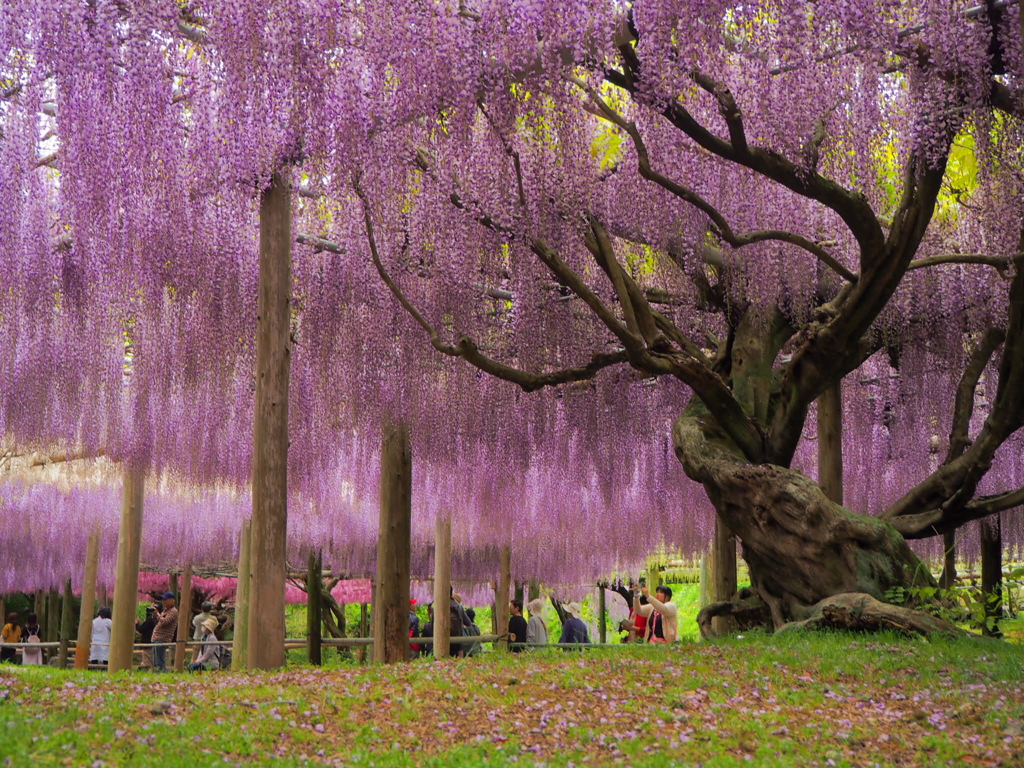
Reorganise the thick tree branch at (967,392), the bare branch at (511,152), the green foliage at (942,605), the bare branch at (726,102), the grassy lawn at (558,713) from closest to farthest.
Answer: the grassy lawn at (558,713), the bare branch at (726,102), the bare branch at (511,152), the green foliage at (942,605), the thick tree branch at (967,392)

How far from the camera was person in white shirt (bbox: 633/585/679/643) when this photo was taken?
35.0 ft

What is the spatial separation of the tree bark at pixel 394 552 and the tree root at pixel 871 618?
3712mm

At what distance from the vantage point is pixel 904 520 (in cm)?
830

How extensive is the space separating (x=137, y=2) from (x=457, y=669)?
14.5 ft

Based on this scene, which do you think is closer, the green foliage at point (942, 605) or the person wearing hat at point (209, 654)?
the green foliage at point (942, 605)

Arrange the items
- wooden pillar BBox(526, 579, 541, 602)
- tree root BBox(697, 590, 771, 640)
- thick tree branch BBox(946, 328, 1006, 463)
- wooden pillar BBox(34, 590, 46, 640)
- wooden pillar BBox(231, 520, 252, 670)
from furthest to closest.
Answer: wooden pillar BBox(34, 590, 46, 640) → wooden pillar BBox(526, 579, 541, 602) → wooden pillar BBox(231, 520, 252, 670) → thick tree branch BBox(946, 328, 1006, 463) → tree root BBox(697, 590, 771, 640)

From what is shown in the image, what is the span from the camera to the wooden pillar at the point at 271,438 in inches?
260

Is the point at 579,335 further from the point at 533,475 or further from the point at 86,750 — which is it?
the point at 86,750

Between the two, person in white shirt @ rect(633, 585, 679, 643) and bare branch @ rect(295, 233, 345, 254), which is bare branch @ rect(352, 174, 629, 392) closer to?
bare branch @ rect(295, 233, 345, 254)

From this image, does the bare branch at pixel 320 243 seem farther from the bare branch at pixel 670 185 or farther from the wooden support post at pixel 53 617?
the wooden support post at pixel 53 617

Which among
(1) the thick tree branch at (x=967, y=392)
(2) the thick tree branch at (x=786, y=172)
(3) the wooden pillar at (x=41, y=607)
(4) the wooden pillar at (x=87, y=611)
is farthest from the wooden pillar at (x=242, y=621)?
(3) the wooden pillar at (x=41, y=607)

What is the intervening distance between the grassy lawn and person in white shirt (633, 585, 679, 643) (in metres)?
4.46

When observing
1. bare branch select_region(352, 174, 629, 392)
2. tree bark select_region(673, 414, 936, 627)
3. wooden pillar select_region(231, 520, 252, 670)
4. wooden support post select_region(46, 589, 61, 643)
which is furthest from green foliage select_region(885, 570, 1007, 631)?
wooden support post select_region(46, 589, 61, 643)

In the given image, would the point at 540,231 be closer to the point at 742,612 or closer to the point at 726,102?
the point at 726,102
